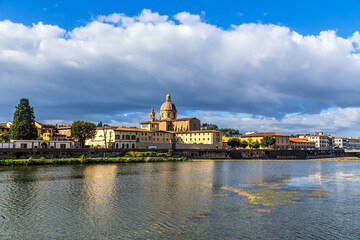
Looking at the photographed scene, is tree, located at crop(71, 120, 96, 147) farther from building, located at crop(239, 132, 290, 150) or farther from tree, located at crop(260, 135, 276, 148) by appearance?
building, located at crop(239, 132, 290, 150)

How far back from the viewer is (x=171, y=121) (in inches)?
6644

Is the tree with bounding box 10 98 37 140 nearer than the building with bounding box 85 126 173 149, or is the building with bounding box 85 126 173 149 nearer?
the tree with bounding box 10 98 37 140

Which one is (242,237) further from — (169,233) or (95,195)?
(95,195)

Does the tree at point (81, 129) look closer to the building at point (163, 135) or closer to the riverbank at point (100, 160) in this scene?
the building at point (163, 135)

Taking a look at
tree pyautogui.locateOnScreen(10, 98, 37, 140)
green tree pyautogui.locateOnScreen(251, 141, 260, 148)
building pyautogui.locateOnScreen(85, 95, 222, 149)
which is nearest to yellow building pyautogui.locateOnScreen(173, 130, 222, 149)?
building pyautogui.locateOnScreen(85, 95, 222, 149)

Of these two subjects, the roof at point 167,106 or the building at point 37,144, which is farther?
the roof at point 167,106

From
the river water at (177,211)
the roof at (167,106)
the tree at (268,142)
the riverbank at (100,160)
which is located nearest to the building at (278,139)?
the tree at (268,142)

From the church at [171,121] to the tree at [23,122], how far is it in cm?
6470

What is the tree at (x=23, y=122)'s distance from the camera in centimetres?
9062

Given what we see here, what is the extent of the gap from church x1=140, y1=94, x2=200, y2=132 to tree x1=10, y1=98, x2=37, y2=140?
212 feet

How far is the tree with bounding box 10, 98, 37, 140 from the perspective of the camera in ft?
297

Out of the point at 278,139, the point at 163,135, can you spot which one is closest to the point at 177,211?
the point at 163,135

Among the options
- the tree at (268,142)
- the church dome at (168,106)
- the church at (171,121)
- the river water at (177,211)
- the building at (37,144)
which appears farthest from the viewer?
the church dome at (168,106)

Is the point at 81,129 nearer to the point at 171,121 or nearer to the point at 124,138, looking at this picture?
the point at 124,138
